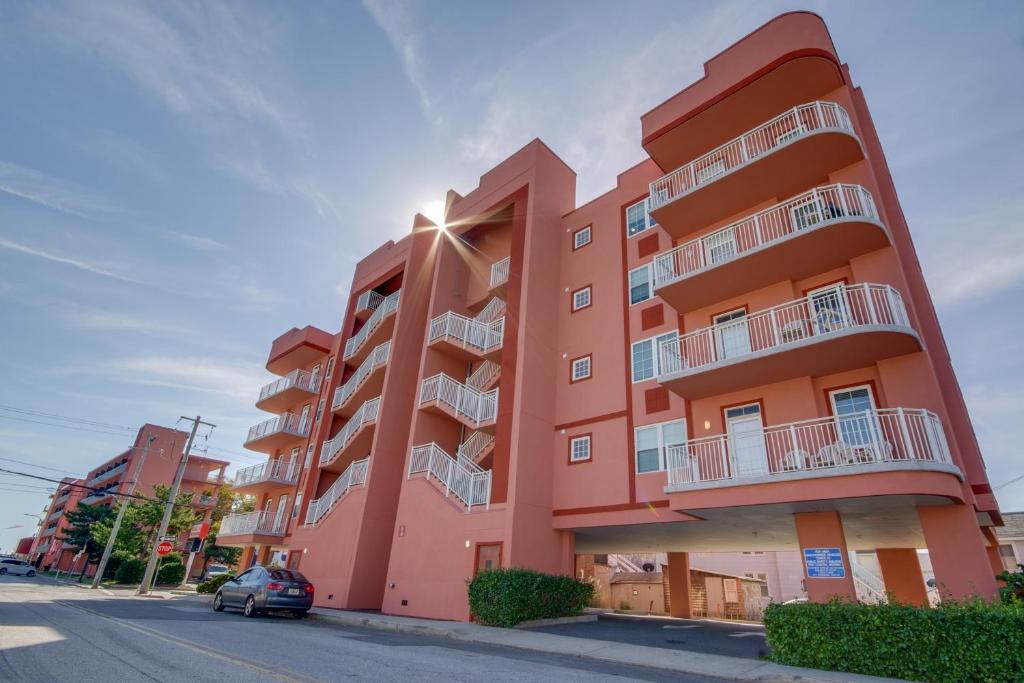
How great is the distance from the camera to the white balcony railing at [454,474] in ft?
56.1

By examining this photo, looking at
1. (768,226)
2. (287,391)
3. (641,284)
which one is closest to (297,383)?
(287,391)

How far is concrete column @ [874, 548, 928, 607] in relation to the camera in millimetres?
15102

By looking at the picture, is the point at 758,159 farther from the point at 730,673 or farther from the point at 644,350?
the point at 730,673

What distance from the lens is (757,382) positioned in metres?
13.9

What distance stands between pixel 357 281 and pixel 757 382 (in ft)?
74.3

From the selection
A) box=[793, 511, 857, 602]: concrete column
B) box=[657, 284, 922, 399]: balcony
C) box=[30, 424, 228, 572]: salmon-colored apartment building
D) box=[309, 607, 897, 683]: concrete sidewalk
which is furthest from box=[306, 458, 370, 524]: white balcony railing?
box=[30, 424, 228, 572]: salmon-colored apartment building

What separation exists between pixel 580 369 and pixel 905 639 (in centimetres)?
1217

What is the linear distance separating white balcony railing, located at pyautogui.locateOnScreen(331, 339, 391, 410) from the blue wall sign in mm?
17174

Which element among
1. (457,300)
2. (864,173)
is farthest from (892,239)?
(457,300)

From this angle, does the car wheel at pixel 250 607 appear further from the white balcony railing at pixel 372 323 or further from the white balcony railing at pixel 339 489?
the white balcony railing at pixel 372 323

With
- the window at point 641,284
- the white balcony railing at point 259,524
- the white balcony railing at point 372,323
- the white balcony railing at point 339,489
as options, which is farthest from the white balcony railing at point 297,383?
the window at point 641,284

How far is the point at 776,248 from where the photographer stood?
13289 millimetres

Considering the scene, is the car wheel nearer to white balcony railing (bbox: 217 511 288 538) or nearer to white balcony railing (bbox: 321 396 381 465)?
white balcony railing (bbox: 321 396 381 465)

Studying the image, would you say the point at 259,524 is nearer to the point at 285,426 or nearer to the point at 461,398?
the point at 285,426
